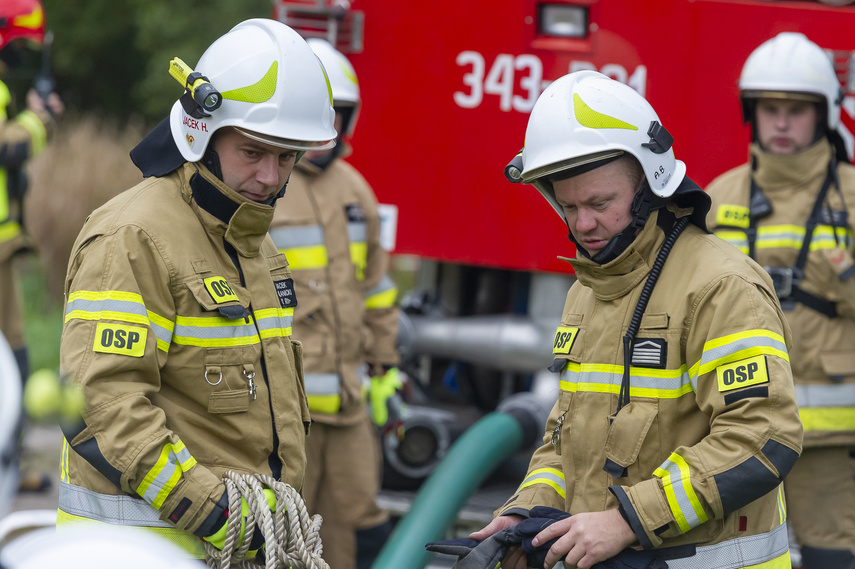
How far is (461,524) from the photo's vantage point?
4508 mm

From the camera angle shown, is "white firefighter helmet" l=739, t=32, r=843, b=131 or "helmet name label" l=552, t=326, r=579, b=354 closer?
"helmet name label" l=552, t=326, r=579, b=354

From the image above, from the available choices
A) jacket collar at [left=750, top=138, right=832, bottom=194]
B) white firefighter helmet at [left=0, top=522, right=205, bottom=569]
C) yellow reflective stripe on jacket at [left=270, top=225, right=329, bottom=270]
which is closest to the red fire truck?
jacket collar at [left=750, top=138, right=832, bottom=194]

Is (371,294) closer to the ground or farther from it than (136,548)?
closer to the ground

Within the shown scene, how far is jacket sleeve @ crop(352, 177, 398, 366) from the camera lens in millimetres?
4535

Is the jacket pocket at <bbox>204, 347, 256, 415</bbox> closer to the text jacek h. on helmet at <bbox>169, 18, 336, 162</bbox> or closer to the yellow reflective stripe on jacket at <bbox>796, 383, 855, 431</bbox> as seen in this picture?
the text jacek h. on helmet at <bbox>169, 18, 336, 162</bbox>

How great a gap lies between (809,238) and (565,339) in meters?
1.65

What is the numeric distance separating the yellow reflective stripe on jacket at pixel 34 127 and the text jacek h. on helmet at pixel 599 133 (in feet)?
13.5

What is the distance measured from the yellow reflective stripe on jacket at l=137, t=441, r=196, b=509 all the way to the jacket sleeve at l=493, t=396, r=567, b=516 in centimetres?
78

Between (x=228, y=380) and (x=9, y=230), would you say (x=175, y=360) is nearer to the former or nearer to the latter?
(x=228, y=380)

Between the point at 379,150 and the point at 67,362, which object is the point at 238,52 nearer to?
the point at 67,362

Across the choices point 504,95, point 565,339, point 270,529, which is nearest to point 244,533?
point 270,529

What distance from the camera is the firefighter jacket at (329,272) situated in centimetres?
412

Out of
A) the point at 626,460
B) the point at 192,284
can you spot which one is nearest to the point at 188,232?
the point at 192,284

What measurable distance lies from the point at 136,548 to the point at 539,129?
1.56 metres
